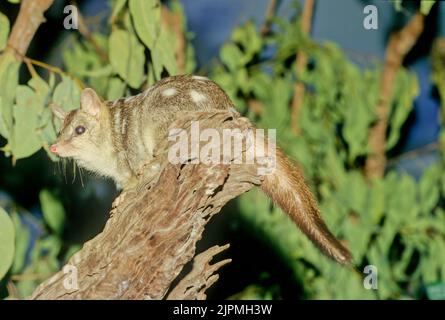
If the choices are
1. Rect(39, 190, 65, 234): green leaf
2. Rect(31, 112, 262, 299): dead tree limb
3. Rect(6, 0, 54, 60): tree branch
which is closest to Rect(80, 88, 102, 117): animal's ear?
Rect(6, 0, 54, 60): tree branch

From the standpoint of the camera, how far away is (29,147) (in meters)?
3.92

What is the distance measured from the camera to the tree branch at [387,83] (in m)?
6.77

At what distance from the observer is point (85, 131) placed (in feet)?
12.4

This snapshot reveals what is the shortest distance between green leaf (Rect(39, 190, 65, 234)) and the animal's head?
1501 mm

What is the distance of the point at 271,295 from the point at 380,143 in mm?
2094

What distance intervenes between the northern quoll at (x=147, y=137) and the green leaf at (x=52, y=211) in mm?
1451

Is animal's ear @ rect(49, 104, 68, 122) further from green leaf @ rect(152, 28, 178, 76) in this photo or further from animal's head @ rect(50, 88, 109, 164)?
green leaf @ rect(152, 28, 178, 76)

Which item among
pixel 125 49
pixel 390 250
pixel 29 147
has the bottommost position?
pixel 390 250

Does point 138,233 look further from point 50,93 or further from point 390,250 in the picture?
point 390,250

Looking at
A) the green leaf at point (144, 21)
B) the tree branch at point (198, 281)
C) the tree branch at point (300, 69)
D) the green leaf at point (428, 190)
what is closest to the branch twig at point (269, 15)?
the tree branch at point (300, 69)

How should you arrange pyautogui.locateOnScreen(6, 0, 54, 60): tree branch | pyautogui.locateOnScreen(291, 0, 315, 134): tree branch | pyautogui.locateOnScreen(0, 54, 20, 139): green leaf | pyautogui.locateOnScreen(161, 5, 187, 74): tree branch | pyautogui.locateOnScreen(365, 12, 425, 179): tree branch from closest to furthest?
1. pyautogui.locateOnScreen(0, 54, 20, 139): green leaf
2. pyautogui.locateOnScreen(6, 0, 54, 60): tree branch
3. pyautogui.locateOnScreen(161, 5, 187, 74): tree branch
4. pyautogui.locateOnScreen(291, 0, 315, 134): tree branch
5. pyautogui.locateOnScreen(365, 12, 425, 179): tree branch

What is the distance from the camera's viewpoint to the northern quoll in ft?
11.1

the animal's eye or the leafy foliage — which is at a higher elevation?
the animal's eye

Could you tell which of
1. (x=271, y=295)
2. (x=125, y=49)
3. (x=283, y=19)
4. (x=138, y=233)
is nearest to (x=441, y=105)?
(x=283, y=19)
